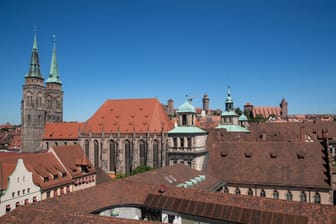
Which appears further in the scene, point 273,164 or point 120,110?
point 120,110

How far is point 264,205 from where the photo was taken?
20953 millimetres

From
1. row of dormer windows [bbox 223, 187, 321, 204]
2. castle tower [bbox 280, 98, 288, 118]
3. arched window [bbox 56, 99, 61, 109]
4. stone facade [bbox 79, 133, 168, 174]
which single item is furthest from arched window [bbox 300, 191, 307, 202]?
castle tower [bbox 280, 98, 288, 118]

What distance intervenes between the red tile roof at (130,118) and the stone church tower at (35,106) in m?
28.0

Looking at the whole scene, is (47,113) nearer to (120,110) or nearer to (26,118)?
(26,118)

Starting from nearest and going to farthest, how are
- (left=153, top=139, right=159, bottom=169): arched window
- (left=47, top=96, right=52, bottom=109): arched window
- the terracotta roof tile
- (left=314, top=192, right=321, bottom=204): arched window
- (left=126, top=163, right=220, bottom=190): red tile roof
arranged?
the terracotta roof tile, (left=126, top=163, right=220, bottom=190): red tile roof, (left=314, top=192, right=321, bottom=204): arched window, (left=153, top=139, right=159, bottom=169): arched window, (left=47, top=96, right=52, bottom=109): arched window

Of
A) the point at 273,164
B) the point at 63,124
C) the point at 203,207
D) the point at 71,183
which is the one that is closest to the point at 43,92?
the point at 63,124

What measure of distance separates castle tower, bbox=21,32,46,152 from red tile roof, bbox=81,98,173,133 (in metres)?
28.0

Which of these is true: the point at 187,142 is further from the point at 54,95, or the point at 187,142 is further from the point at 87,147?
the point at 54,95

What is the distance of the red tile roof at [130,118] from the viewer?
2864 inches

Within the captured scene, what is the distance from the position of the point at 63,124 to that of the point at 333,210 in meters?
86.1

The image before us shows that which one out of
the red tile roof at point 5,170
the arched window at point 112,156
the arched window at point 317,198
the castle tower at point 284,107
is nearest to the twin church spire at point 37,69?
the arched window at point 112,156

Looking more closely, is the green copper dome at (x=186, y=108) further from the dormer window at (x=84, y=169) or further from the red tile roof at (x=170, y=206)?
the dormer window at (x=84, y=169)

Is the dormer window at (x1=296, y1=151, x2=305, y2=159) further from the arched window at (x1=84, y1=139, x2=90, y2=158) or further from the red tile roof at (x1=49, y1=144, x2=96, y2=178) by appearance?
the arched window at (x1=84, y1=139, x2=90, y2=158)

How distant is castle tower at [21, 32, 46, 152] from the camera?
9700cm
